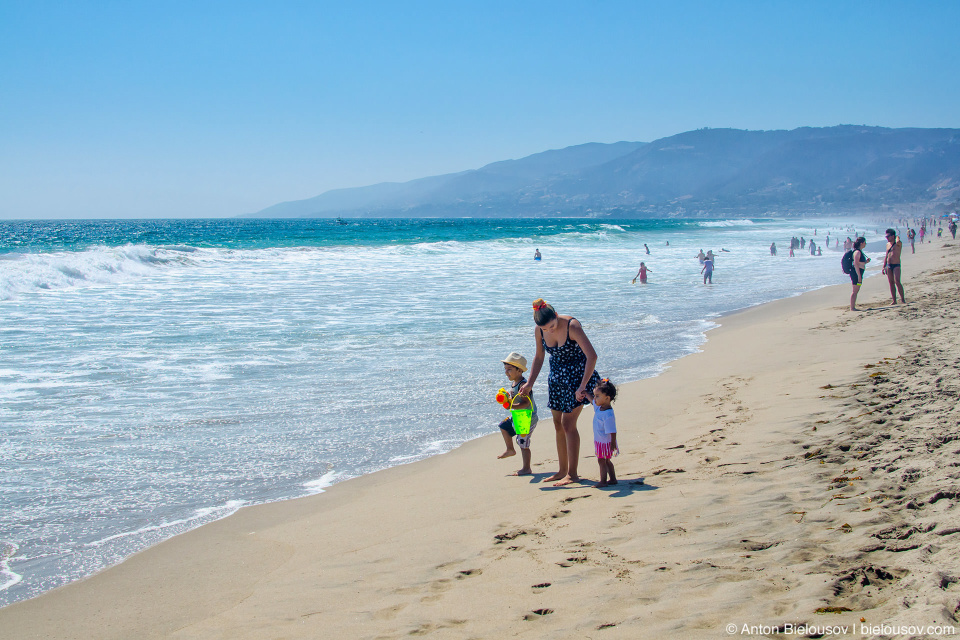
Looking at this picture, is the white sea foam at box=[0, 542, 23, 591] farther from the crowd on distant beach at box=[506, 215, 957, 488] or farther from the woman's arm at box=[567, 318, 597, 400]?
the woman's arm at box=[567, 318, 597, 400]

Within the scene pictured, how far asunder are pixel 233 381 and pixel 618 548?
6.80 metres

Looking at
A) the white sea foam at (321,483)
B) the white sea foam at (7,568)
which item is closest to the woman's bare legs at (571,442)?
the white sea foam at (321,483)

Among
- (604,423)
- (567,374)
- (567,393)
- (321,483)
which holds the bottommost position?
(321,483)

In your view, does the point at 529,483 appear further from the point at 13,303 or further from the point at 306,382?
the point at 13,303

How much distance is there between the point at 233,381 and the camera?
9.03 metres

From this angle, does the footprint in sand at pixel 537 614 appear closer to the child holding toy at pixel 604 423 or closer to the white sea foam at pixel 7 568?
the child holding toy at pixel 604 423

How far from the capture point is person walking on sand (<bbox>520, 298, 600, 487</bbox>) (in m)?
5.06

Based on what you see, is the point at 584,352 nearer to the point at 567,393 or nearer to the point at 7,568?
the point at 567,393

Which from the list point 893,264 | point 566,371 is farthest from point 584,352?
point 893,264

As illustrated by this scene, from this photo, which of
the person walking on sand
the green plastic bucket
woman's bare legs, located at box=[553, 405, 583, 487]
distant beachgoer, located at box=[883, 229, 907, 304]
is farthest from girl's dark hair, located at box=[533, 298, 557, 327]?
distant beachgoer, located at box=[883, 229, 907, 304]

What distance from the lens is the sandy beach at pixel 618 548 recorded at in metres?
2.93

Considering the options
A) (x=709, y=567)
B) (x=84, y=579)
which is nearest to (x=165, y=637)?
(x=84, y=579)

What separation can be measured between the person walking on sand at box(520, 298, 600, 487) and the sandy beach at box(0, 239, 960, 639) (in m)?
0.35

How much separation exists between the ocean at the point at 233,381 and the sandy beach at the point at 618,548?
0.57m
